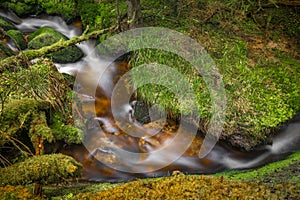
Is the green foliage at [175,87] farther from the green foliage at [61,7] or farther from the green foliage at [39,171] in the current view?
the green foliage at [39,171]

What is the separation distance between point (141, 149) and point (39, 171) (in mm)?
2840

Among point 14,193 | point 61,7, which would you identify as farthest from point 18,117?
point 61,7

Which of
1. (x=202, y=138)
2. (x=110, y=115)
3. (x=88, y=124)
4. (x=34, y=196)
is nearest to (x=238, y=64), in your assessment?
(x=202, y=138)

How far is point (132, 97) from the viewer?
286 inches

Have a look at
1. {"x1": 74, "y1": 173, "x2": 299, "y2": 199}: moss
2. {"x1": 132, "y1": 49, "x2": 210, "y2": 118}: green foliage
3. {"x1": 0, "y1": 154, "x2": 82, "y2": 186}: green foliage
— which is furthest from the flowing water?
{"x1": 74, "y1": 173, "x2": 299, "y2": 199}: moss

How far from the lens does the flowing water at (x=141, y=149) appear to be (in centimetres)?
566

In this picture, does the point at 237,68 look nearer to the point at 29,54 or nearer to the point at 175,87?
the point at 175,87

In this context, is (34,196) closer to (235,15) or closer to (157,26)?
(157,26)

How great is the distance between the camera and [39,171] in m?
3.47

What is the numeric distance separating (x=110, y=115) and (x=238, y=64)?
323cm

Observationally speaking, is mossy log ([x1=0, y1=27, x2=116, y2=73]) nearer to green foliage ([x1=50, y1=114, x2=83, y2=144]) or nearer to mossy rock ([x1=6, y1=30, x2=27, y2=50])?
green foliage ([x1=50, y1=114, x2=83, y2=144])

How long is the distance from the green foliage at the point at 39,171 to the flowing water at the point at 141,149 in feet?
6.06

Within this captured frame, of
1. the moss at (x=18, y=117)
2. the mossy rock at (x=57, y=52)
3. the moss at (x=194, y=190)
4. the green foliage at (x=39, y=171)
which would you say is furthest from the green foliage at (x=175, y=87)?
the green foliage at (x=39, y=171)

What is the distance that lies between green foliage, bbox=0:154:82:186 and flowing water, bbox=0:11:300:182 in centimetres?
185
